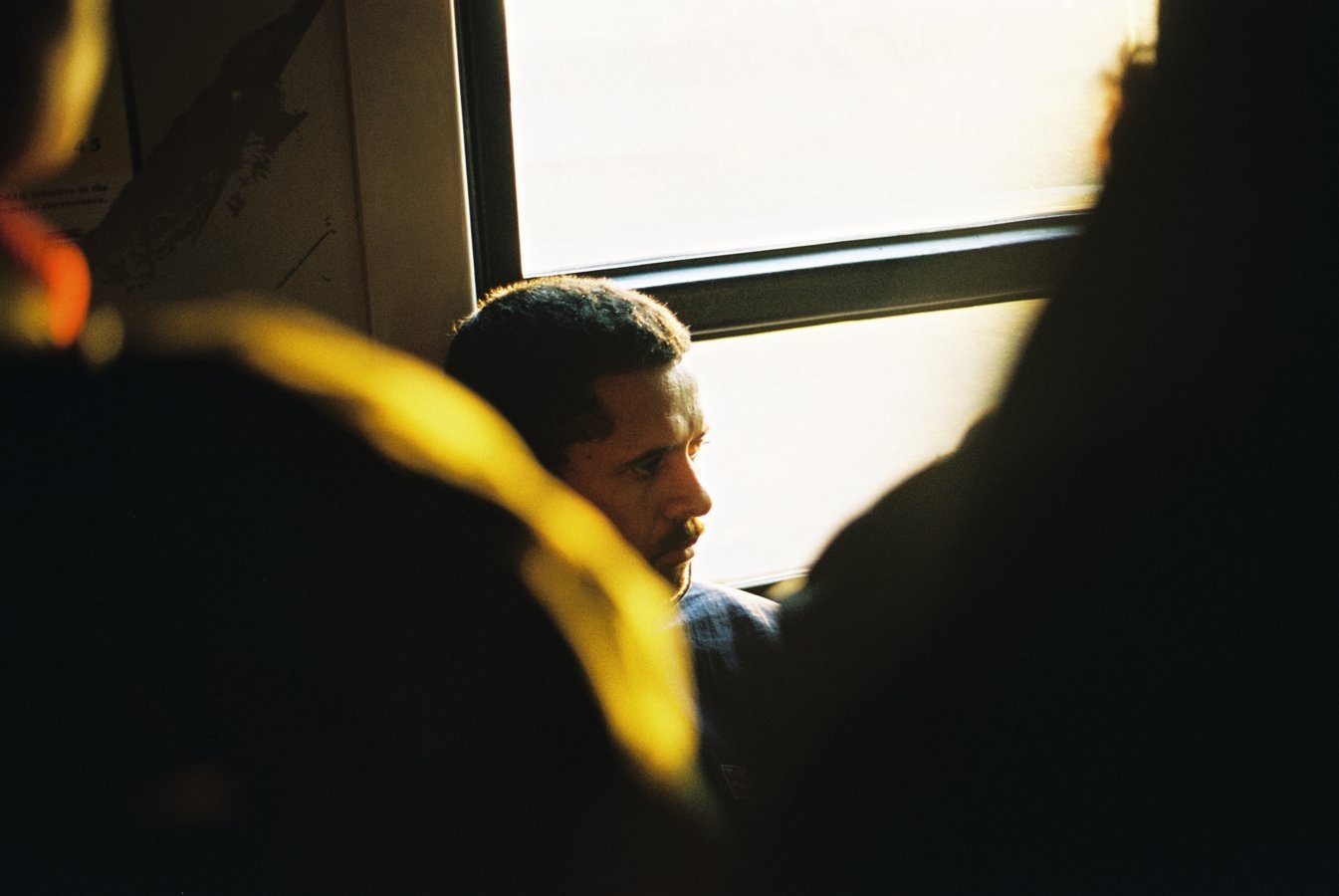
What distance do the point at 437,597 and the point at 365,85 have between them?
1.96 feet

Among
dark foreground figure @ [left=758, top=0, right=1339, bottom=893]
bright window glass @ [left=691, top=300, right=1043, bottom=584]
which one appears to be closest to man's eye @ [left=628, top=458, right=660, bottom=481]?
bright window glass @ [left=691, top=300, right=1043, bottom=584]

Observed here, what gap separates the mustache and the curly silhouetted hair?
0.14 m

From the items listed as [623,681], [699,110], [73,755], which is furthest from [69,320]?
[699,110]

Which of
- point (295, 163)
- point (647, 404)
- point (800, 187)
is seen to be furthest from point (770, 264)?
point (295, 163)

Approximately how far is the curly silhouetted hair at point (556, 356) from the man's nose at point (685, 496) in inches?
3.8

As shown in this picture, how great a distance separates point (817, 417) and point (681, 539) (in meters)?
0.62

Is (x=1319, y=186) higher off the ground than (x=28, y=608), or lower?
higher

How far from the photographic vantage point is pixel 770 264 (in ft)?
4.87

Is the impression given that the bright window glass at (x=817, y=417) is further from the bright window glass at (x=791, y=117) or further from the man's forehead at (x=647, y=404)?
the man's forehead at (x=647, y=404)

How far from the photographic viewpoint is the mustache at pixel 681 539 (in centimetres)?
111

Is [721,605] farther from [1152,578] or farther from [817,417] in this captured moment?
[1152,578]

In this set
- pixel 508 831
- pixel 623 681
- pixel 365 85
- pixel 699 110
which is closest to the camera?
pixel 508 831

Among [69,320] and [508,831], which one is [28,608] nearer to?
[69,320]

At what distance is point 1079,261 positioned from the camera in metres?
0.52
